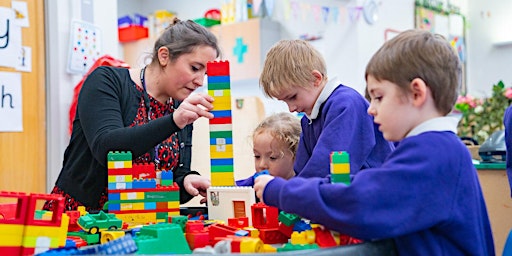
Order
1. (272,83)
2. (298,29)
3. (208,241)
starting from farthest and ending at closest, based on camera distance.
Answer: (298,29), (272,83), (208,241)

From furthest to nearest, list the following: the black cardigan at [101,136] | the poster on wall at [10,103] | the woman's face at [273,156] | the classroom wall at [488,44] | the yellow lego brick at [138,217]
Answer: the classroom wall at [488,44]
the poster on wall at [10,103]
the woman's face at [273,156]
the black cardigan at [101,136]
the yellow lego brick at [138,217]

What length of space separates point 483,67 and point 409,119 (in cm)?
497

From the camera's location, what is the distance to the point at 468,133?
367 centimetres

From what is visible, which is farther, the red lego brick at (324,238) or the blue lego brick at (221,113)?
the blue lego brick at (221,113)

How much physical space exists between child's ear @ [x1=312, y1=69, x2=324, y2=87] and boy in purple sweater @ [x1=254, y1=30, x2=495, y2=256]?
1.55 feet

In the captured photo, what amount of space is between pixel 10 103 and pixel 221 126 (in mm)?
1247

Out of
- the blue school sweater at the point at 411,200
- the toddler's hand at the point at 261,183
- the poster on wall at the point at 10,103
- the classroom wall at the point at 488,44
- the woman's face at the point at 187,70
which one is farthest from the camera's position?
the classroom wall at the point at 488,44

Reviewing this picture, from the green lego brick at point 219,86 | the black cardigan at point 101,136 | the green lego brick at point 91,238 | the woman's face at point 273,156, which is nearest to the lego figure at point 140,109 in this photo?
the black cardigan at point 101,136

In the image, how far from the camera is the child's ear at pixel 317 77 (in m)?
1.40

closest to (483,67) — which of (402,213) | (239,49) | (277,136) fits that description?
(239,49)

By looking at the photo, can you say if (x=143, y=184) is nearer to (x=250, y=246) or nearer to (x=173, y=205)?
(x=173, y=205)

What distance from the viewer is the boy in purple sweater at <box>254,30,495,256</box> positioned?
2.58 ft

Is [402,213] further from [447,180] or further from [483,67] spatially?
[483,67]

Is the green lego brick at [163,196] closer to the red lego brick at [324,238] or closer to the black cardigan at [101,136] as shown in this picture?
the black cardigan at [101,136]
